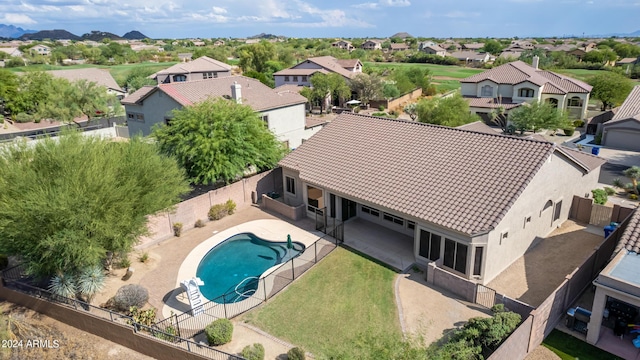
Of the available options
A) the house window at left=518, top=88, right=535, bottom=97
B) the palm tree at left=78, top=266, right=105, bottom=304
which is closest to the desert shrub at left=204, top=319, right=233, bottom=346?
the palm tree at left=78, top=266, right=105, bottom=304

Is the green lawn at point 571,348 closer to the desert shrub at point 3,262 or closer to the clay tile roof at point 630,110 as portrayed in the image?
the desert shrub at point 3,262

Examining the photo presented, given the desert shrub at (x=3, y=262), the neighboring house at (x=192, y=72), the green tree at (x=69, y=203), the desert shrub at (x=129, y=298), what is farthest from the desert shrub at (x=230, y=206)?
the neighboring house at (x=192, y=72)

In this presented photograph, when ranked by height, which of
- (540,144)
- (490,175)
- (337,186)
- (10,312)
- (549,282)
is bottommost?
(10,312)

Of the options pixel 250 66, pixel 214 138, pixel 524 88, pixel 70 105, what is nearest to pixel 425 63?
pixel 250 66

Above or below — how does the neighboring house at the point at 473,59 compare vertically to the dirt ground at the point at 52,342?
above

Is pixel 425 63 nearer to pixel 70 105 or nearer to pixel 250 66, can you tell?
pixel 250 66

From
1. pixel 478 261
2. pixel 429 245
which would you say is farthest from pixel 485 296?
pixel 429 245

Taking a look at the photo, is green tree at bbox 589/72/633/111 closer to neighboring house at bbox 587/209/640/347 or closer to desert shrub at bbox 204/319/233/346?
neighboring house at bbox 587/209/640/347
